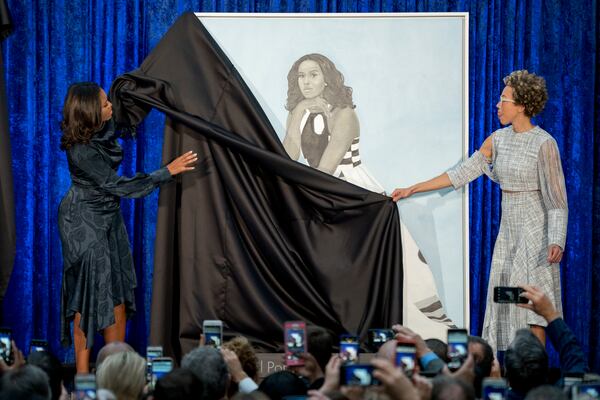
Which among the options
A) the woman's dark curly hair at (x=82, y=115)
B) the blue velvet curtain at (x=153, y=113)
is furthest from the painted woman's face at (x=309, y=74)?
the woman's dark curly hair at (x=82, y=115)

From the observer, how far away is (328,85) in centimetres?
647

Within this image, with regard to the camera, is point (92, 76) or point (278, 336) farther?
point (92, 76)

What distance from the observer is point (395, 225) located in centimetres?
596

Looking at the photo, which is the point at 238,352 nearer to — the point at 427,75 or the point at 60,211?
the point at 60,211

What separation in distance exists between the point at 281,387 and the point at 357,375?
29cm

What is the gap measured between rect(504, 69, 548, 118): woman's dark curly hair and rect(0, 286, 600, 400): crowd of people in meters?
1.87

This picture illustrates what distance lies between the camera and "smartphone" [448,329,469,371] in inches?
156

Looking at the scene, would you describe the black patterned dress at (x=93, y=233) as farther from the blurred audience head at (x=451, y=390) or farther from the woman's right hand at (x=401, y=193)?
the blurred audience head at (x=451, y=390)

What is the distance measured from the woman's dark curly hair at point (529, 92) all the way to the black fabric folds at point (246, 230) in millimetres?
960

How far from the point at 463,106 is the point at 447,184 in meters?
0.53

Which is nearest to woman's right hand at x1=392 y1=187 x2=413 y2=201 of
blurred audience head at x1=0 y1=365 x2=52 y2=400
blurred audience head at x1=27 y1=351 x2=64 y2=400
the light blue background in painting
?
the light blue background in painting

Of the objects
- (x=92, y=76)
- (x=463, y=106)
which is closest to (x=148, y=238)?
(x=92, y=76)

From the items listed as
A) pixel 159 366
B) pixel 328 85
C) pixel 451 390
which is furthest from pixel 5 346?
pixel 328 85

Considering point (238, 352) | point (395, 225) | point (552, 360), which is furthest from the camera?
point (552, 360)
